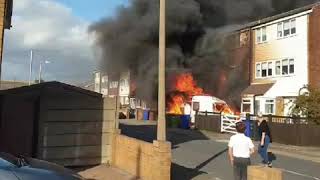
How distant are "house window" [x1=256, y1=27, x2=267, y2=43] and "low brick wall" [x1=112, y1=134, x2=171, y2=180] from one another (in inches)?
1063

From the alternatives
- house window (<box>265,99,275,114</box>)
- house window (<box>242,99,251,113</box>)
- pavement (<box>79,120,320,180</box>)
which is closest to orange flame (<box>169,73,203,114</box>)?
house window (<box>242,99,251,113</box>)

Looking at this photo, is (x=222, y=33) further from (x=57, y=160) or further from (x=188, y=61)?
(x=57, y=160)

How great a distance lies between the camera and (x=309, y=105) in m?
29.5

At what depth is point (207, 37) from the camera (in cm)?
5019

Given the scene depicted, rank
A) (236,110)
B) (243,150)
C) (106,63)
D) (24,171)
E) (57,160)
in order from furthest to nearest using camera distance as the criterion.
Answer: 1. (106,63)
2. (236,110)
3. (57,160)
4. (243,150)
5. (24,171)

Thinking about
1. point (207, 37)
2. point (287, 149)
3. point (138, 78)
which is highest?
point (207, 37)

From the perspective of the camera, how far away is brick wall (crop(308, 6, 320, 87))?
113 feet

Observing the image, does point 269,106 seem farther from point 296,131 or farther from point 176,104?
point 176,104

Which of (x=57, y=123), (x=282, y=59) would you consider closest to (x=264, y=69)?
(x=282, y=59)

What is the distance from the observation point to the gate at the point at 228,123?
36094mm

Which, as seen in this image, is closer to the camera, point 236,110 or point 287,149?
point 287,149

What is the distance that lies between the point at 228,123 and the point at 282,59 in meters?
5.92

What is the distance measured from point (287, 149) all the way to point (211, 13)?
99.6 feet

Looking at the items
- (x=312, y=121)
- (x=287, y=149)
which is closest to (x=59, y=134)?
(x=287, y=149)
